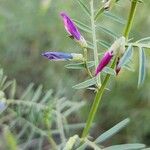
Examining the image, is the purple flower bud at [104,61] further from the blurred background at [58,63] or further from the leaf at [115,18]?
the blurred background at [58,63]

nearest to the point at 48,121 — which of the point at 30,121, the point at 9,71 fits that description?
the point at 30,121

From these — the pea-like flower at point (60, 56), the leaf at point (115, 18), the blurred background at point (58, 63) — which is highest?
the leaf at point (115, 18)

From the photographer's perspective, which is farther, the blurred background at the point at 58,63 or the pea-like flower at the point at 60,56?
the blurred background at the point at 58,63

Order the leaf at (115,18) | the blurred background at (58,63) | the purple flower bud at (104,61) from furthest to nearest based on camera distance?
1. the blurred background at (58,63)
2. the leaf at (115,18)
3. the purple flower bud at (104,61)

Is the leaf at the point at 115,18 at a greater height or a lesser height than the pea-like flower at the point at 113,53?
greater

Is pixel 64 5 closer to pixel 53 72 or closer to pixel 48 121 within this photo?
pixel 53 72

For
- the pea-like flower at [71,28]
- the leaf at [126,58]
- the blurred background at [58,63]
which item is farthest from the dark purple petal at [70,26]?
the blurred background at [58,63]
